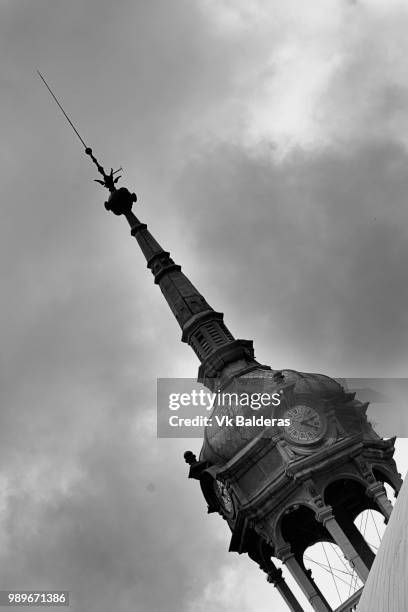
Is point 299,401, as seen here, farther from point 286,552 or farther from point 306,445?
point 286,552

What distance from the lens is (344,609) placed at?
54.5 meters

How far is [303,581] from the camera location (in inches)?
2168

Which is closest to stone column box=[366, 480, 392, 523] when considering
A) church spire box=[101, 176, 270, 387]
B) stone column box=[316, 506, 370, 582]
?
stone column box=[316, 506, 370, 582]

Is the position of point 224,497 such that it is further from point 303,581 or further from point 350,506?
point 350,506

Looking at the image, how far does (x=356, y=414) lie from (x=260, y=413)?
22.2 feet

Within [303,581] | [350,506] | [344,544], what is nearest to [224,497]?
[303,581]

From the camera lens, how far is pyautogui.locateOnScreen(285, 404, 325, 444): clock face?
57469 mm

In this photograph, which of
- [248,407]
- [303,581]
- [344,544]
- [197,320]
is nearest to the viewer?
[344,544]

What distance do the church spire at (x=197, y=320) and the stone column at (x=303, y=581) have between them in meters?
13.7

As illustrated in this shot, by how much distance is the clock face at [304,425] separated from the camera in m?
57.5

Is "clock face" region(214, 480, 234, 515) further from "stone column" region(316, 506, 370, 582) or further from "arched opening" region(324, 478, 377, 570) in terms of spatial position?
"stone column" region(316, 506, 370, 582)

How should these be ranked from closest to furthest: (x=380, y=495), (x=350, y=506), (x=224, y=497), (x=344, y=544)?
(x=344, y=544) < (x=380, y=495) < (x=224, y=497) < (x=350, y=506)

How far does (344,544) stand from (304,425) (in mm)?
8225

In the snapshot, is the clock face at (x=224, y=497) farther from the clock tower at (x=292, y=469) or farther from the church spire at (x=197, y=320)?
the church spire at (x=197, y=320)
